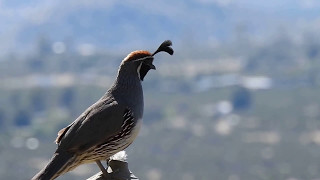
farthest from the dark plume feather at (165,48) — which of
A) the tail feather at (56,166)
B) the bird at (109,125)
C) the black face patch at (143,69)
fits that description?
the tail feather at (56,166)

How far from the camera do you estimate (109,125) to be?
7.49 m

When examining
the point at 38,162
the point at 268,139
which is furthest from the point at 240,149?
the point at 38,162

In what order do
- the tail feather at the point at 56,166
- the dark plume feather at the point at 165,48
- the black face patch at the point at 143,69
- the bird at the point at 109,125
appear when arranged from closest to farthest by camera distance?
the tail feather at the point at 56,166 → the bird at the point at 109,125 → the dark plume feather at the point at 165,48 → the black face patch at the point at 143,69

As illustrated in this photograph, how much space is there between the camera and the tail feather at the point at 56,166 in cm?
688

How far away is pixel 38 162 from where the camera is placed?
136m

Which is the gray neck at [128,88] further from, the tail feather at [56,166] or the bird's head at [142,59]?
the tail feather at [56,166]

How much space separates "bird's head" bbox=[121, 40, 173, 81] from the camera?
7.37 metres

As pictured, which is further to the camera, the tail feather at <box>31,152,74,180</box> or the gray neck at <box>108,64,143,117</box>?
the gray neck at <box>108,64,143,117</box>

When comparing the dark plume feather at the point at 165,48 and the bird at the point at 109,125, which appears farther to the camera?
the dark plume feather at the point at 165,48

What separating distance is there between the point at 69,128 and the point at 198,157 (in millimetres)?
146217

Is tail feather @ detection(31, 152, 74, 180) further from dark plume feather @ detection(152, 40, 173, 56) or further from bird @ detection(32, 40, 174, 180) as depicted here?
dark plume feather @ detection(152, 40, 173, 56)

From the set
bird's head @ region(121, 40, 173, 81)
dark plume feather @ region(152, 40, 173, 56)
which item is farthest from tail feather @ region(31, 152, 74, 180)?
dark plume feather @ region(152, 40, 173, 56)

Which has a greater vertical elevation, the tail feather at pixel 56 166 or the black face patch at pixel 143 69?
the black face patch at pixel 143 69

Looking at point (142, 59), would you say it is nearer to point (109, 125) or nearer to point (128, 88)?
point (128, 88)
